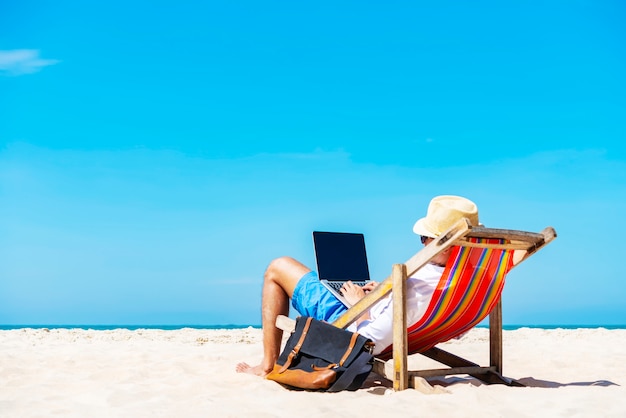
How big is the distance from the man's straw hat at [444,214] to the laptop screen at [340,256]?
0.80 meters

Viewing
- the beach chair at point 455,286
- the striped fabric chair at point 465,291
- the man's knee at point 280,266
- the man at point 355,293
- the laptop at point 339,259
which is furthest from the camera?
the laptop at point 339,259

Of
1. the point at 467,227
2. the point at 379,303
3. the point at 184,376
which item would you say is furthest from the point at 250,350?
the point at 467,227

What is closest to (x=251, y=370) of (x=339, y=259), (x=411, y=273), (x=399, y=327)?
(x=339, y=259)

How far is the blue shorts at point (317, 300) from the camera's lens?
4.33 meters

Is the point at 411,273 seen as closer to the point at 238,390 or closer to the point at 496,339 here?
the point at 496,339

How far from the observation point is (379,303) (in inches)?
162

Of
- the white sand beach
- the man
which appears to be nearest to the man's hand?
the man

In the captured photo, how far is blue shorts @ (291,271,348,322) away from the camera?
4328mm

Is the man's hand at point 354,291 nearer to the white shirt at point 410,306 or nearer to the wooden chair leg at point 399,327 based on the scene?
the white shirt at point 410,306

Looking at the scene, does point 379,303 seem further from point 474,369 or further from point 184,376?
point 184,376

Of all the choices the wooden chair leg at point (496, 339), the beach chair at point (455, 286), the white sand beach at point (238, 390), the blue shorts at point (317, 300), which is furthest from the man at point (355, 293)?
the wooden chair leg at point (496, 339)

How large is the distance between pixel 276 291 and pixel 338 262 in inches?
19.8

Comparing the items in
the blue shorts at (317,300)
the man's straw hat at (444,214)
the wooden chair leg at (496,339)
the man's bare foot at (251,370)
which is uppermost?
the man's straw hat at (444,214)

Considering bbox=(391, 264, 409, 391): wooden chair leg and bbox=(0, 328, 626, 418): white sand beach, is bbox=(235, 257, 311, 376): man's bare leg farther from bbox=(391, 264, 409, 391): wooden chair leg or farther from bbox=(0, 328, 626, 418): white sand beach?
bbox=(391, 264, 409, 391): wooden chair leg
